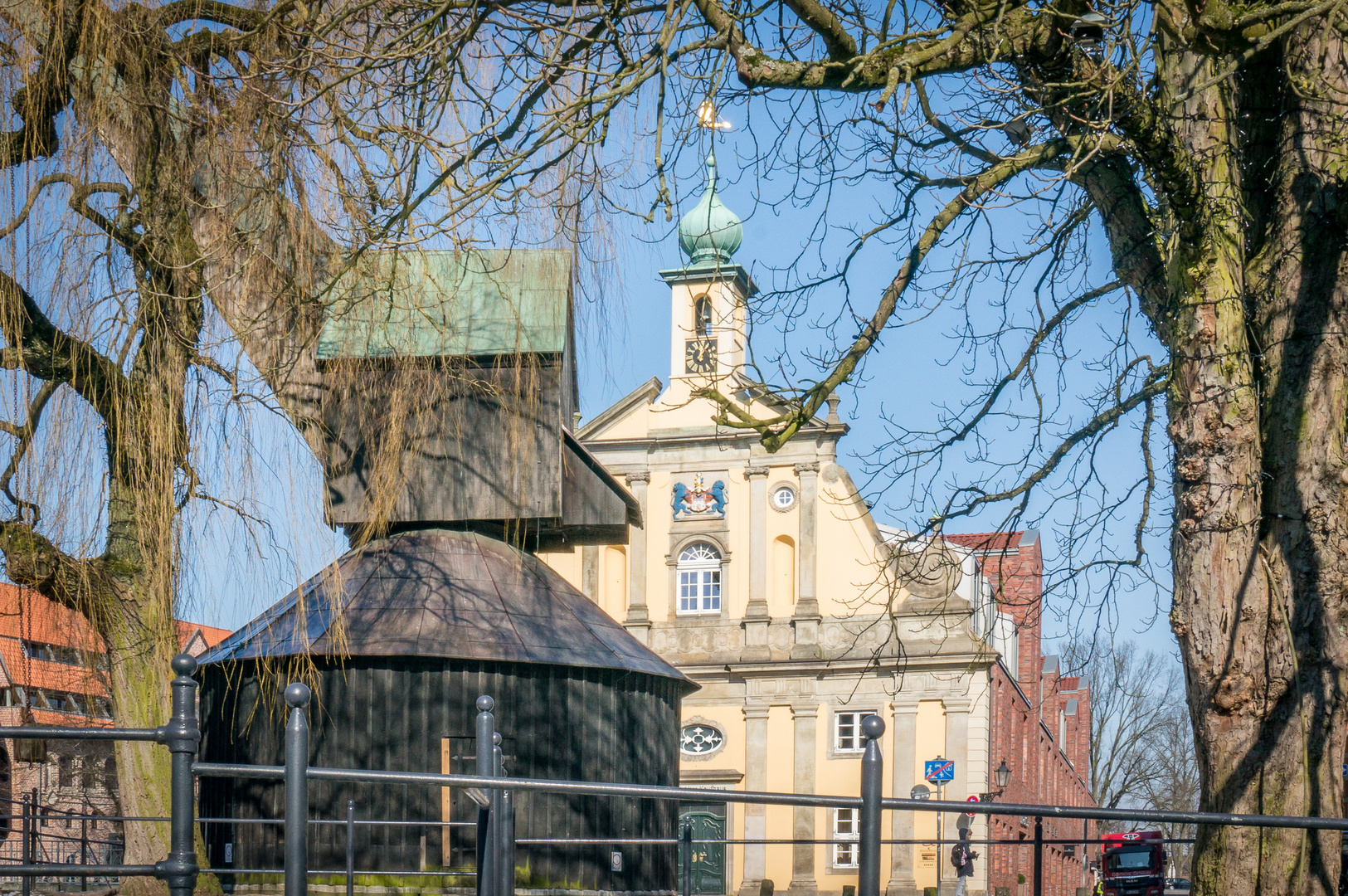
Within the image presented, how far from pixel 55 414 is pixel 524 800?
7.37 metres

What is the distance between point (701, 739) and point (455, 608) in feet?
61.1

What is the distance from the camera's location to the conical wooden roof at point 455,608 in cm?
1440

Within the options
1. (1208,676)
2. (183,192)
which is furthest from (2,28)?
(1208,676)

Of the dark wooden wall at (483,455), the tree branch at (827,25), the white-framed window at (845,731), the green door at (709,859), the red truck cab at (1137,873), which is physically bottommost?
the red truck cab at (1137,873)

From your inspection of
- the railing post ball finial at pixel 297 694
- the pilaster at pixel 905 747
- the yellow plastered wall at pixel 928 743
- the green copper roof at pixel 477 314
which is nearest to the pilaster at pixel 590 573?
the pilaster at pixel 905 747

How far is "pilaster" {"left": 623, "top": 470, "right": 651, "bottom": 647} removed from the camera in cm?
3350

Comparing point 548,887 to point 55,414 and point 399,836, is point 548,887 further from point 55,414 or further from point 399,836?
point 55,414

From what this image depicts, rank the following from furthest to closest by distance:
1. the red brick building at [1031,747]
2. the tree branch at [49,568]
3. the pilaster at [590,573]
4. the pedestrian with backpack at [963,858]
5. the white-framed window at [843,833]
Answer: the pilaster at [590,573] → the red brick building at [1031,747] → the white-framed window at [843,833] → the pedestrian with backpack at [963,858] → the tree branch at [49,568]

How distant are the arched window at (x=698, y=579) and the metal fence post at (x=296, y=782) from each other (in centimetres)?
2912

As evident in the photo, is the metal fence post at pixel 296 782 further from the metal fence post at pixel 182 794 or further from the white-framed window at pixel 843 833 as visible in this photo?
the white-framed window at pixel 843 833

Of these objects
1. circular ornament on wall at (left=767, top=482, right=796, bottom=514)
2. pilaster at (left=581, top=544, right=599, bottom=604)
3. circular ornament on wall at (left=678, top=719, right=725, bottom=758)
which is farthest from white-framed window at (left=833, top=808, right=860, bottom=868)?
pilaster at (left=581, top=544, right=599, bottom=604)

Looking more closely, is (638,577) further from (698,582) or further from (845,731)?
(845,731)

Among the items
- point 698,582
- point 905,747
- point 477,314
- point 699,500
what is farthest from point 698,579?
point 477,314

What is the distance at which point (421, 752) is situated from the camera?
14430 millimetres
